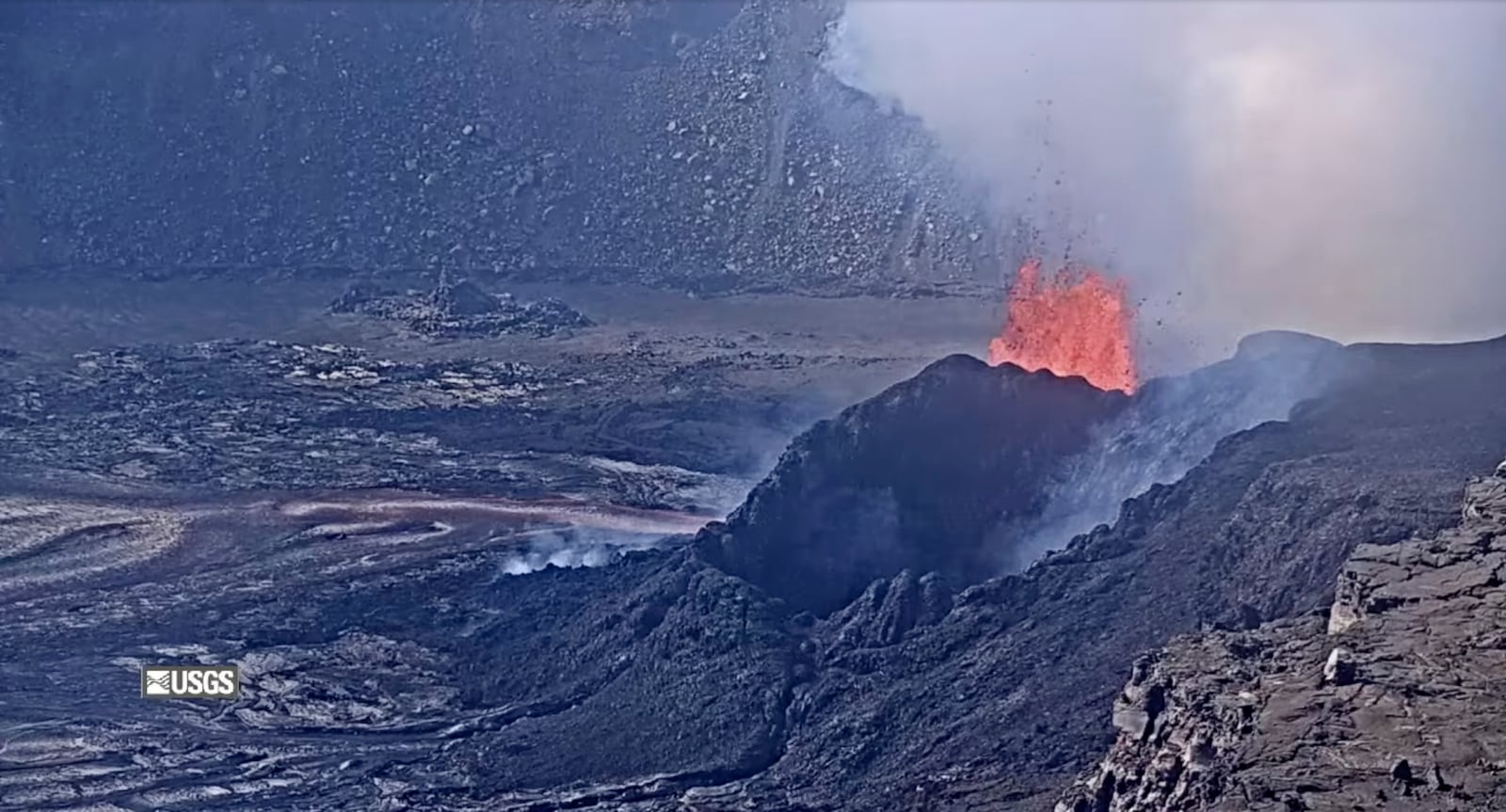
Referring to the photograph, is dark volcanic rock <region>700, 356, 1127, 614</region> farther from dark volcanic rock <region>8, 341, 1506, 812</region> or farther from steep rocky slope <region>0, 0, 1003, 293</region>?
steep rocky slope <region>0, 0, 1003, 293</region>

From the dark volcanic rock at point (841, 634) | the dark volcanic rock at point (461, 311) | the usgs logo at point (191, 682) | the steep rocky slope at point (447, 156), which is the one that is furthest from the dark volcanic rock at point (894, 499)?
the steep rocky slope at point (447, 156)

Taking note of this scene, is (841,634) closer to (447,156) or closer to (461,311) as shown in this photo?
(461,311)

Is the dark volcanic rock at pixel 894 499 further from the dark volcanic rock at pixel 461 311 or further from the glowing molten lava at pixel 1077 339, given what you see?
the dark volcanic rock at pixel 461 311

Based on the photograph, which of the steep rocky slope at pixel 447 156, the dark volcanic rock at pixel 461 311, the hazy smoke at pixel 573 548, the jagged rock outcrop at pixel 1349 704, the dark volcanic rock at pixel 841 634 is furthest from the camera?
the steep rocky slope at pixel 447 156

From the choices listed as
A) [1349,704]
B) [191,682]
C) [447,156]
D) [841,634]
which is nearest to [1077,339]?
[841,634]

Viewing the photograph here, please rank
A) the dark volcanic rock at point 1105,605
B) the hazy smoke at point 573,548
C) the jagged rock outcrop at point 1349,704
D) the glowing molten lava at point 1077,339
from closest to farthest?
the jagged rock outcrop at point 1349,704, the dark volcanic rock at point 1105,605, the hazy smoke at point 573,548, the glowing molten lava at point 1077,339

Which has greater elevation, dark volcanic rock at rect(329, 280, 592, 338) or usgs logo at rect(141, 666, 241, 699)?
dark volcanic rock at rect(329, 280, 592, 338)

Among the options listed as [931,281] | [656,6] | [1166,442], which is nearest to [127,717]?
[1166,442]

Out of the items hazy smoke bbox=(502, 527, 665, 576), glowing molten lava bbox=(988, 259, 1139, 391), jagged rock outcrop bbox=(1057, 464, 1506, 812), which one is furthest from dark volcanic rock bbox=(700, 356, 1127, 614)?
jagged rock outcrop bbox=(1057, 464, 1506, 812)
